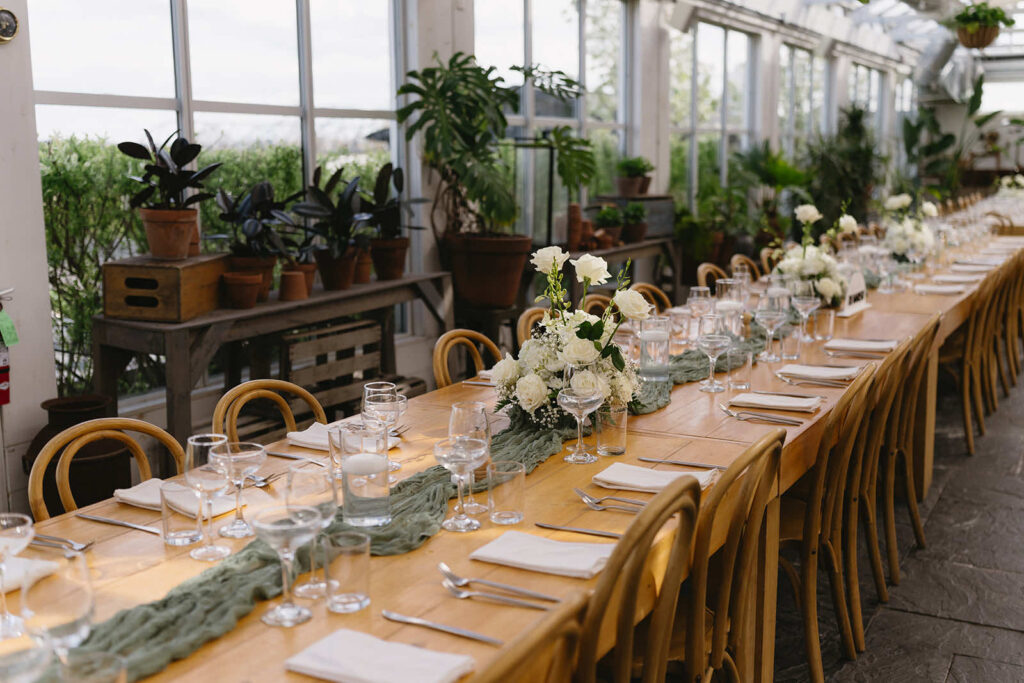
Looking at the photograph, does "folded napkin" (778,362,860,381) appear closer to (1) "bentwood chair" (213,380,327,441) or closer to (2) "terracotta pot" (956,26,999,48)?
(1) "bentwood chair" (213,380,327,441)

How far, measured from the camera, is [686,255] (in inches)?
340

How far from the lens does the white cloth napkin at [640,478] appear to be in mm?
2244

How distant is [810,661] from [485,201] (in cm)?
354

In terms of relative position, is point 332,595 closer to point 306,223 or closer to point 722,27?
point 306,223

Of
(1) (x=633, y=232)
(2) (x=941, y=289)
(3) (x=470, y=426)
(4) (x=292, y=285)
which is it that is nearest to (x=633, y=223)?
(1) (x=633, y=232)

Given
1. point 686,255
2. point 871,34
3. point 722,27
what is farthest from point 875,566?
point 871,34

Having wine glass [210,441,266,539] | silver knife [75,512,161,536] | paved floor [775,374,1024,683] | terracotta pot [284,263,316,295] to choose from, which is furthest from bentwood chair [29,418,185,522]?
terracotta pot [284,263,316,295]

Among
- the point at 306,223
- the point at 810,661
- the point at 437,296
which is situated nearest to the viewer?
the point at 810,661

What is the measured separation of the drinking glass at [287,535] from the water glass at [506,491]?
494mm

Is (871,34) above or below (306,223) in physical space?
above

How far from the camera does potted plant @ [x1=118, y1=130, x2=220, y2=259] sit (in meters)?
3.99

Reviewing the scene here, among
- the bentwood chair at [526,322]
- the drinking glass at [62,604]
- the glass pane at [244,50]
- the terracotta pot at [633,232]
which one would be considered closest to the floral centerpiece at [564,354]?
the bentwood chair at [526,322]

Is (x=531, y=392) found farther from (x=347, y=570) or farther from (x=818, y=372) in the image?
(x=818, y=372)

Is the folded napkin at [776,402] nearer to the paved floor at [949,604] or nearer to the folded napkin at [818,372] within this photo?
the folded napkin at [818,372]
